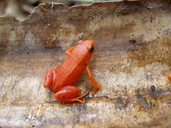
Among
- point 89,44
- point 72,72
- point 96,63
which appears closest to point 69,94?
point 72,72

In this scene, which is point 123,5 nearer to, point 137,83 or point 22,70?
point 137,83

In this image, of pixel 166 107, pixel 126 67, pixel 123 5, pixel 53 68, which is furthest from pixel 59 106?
pixel 123 5

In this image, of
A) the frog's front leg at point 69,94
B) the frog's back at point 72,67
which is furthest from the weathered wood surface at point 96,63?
the frog's back at point 72,67

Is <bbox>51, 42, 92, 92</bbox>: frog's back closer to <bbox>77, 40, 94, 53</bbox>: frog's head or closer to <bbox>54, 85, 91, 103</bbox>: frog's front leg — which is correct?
<bbox>77, 40, 94, 53</bbox>: frog's head

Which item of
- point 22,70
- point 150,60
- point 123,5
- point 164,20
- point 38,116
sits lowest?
point 38,116

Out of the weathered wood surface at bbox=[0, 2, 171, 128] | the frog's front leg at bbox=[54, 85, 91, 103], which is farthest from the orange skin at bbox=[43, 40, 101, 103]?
the weathered wood surface at bbox=[0, 2, 171, 128]

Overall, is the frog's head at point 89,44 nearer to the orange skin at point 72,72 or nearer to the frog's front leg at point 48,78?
the orange skin at point 72,72

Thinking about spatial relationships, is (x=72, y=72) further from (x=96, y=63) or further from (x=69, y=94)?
(x=96, y=63)
